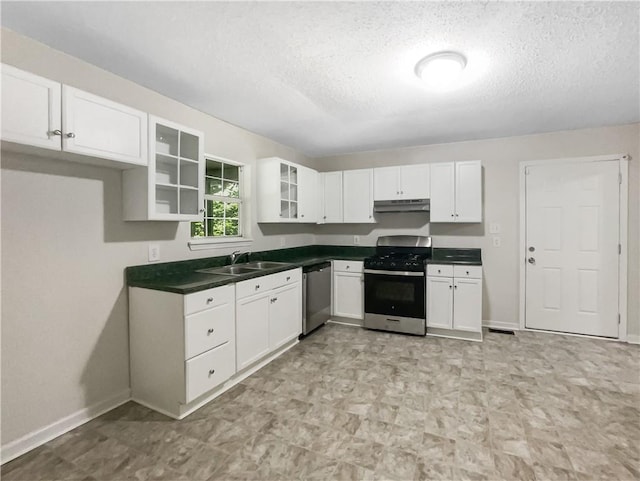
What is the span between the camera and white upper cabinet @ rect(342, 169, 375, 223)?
172 inches

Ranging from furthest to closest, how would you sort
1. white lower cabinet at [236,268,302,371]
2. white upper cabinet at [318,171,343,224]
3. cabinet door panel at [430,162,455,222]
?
1. white upper cabinet at [318,171,343,224]
2. cabinet door panel at [430,162,455,222]
3. white lower cabinet at [236,268,302,371]

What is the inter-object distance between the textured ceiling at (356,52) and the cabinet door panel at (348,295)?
78.0 inches

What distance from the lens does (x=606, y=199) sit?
356 centimetres

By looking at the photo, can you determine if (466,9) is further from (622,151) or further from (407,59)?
(622,151)

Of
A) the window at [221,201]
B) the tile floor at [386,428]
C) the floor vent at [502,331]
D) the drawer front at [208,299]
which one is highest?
the window at [221,201]

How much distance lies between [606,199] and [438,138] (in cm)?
196

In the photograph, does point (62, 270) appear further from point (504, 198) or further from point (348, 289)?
point (504, 198)

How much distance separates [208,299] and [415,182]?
2944 mm

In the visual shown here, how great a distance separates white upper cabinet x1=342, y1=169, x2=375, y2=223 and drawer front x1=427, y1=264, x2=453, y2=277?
105 centimetres

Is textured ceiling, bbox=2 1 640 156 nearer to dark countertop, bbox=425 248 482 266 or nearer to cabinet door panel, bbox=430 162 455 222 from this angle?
cabinet door panel, bbox=430 162 455 222

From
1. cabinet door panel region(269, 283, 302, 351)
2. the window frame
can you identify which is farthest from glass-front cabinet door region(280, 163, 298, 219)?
cabinet door panel region(269, 283, 302, 351)

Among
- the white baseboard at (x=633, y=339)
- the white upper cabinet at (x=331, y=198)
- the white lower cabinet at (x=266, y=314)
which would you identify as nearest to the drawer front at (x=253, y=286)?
the white lower cabinet at (x=266, y=314)

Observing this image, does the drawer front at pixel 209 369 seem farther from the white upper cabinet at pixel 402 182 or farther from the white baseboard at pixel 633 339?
the white baseboard at pixel 633 339

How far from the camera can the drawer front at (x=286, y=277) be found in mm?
3109
